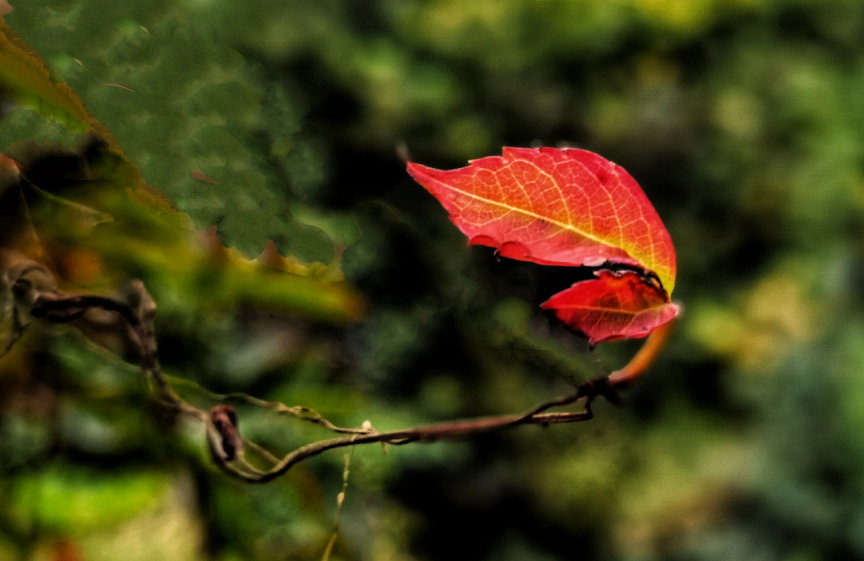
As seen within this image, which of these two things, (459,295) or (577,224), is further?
(459,295)

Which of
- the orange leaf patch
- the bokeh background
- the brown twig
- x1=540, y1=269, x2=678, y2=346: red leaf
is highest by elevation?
the orange leaf patch

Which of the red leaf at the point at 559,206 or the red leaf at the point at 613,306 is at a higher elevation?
the red leaf at the point at 559,206

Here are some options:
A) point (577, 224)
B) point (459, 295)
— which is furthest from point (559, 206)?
point (459, 295)

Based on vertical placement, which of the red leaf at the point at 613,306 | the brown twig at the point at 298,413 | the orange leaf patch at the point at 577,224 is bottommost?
the brown twig at the point at 298,413

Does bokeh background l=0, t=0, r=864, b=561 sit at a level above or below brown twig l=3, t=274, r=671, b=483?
below

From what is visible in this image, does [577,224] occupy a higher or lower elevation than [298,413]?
higher

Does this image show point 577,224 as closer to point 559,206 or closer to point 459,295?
point 559,206
